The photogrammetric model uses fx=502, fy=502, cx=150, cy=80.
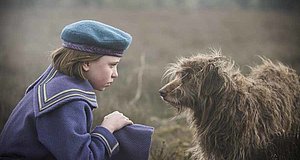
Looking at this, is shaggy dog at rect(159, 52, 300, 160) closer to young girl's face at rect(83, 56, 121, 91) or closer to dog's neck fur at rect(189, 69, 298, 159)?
dog's neck fur at rect(189, 69, 298, 159)

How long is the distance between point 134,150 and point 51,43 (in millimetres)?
1390

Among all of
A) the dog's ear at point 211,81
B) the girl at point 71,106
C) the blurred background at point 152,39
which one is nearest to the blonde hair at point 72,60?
the girl at point 71,106

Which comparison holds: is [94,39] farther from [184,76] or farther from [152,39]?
[152,39]

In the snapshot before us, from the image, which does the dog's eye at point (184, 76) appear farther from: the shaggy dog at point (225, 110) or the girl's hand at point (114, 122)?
the girl's hand at point (114, 122)

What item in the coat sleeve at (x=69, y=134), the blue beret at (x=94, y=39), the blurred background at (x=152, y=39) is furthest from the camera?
the blurred background at (x=152, y=39)

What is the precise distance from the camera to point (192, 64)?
2871mm

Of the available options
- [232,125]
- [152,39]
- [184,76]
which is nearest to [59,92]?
[184,76]

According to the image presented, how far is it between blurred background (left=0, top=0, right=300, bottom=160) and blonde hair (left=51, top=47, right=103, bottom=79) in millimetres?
973

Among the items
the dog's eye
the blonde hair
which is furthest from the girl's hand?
the dog's eye

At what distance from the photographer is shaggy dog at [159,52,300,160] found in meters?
2.81

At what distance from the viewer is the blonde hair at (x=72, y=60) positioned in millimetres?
2479

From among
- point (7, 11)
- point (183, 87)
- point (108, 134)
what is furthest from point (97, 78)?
point (7, 11)

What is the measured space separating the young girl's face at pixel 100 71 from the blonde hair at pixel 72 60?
0.03 metres

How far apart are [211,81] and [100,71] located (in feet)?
2.13
